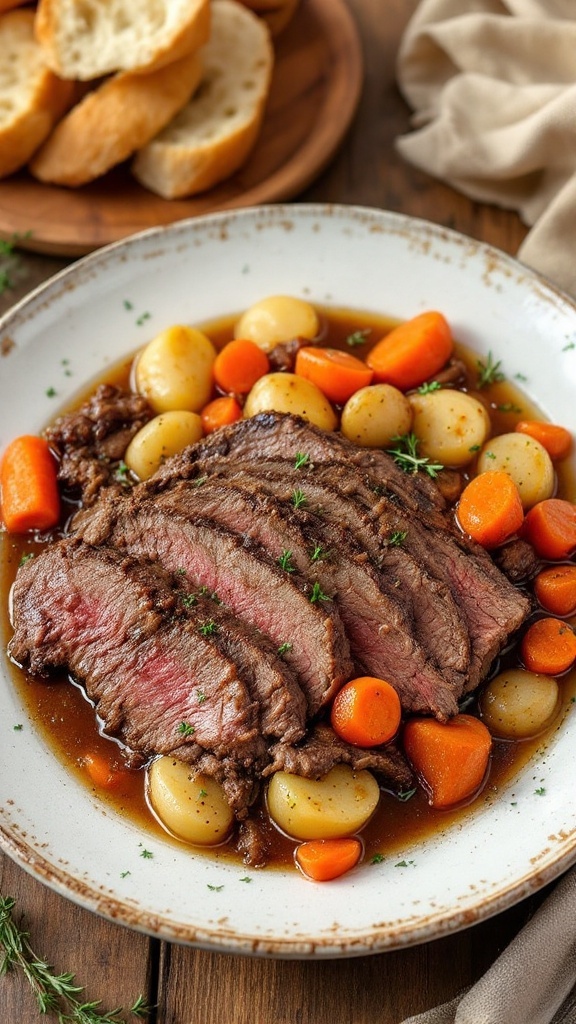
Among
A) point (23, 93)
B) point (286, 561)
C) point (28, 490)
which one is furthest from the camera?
point (23, 93)

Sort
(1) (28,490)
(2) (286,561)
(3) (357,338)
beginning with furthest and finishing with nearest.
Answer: (3) (357,338) → (1) (28,490) → (2) (286,561)

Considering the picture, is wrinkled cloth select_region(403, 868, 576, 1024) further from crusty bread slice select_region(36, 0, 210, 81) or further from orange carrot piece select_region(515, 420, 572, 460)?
crusty bread slice select_region(36, 0, 210, 81)

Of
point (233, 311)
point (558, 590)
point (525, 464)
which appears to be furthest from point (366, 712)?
point (233, 311)

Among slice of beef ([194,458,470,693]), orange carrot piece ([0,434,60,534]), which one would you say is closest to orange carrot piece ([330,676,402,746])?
slice of beef ([194,458,470,693])

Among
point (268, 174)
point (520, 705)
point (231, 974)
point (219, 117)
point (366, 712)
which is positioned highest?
point (219, 117)

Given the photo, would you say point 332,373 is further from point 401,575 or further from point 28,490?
point 28,490

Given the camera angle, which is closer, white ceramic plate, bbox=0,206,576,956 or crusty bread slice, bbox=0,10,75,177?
white ceramic plate, bbox=0,206,576,956

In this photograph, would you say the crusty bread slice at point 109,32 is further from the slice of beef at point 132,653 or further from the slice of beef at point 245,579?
the slice of beef at point 132,653

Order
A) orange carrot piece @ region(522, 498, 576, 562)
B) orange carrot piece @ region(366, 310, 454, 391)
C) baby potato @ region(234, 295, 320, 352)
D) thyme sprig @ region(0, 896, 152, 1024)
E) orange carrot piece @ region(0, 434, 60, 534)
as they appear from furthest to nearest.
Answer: baby potato @ region(234, 295, 320, 352) → orange carrot piece @ region(366, 310, 454, 391) → orange carrot piece @ region(0, 434, 60, 534) → orange carrot piece @ region(522, 498, 576, 562) → thyme sprig @ region(0, 896, 152, 1024)
